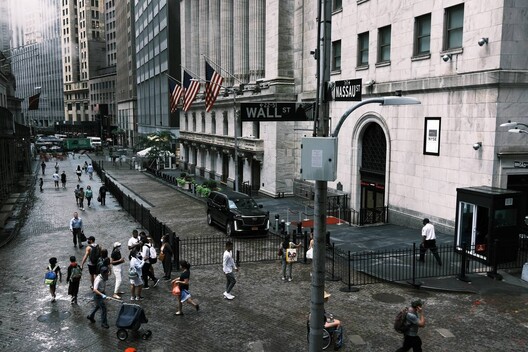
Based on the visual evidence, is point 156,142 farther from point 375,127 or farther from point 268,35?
point 375,127

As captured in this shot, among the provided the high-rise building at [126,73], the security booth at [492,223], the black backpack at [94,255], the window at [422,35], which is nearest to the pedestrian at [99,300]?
the black backpack at [94,255]

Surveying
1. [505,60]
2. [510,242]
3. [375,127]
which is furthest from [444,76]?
[510,242]

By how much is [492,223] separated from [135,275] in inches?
477

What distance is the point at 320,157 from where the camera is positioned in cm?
805

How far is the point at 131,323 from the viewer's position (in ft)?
37.7

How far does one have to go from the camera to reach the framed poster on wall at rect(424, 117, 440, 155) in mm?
21859

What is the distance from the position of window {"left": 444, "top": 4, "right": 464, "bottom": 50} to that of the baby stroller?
17.3m

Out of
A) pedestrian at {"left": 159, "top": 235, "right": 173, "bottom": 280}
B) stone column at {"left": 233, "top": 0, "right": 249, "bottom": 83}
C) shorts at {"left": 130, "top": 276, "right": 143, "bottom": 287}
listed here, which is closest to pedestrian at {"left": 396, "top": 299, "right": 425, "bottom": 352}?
shorts at {"left": 130, "top": 276, "right": 143, "bottom": 287}

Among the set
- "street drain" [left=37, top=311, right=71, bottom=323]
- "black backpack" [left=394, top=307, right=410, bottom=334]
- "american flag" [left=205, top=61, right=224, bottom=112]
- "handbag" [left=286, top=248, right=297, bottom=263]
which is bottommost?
"street drain" [left=37, top=311, right=71, bottom=323]

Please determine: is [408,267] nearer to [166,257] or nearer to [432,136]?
[432,136]

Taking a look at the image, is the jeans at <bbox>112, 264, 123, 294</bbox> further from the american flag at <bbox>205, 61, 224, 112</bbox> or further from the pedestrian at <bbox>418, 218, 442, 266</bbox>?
the american flag at <bbox>205, 61, 224, 112</bbox>

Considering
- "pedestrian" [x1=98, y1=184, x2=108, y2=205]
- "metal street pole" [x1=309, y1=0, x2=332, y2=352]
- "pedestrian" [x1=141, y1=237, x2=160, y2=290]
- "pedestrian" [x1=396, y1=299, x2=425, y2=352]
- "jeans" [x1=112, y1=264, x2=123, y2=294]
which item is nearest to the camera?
"metal street pole" [x1=309, y1=0, x2=332, y2=352]

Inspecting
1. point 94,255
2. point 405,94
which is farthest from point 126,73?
point 94,255

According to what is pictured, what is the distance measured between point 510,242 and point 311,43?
67.9 ft
